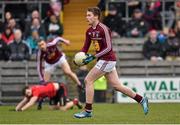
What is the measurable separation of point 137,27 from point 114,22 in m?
0.86

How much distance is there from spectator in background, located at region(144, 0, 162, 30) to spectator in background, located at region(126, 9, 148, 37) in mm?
355

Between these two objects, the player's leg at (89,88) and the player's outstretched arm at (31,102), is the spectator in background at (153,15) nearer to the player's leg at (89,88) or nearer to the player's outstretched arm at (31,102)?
the player's outstretched arm at (31,102)

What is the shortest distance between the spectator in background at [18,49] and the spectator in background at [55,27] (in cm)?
122

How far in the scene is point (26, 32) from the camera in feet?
91.1

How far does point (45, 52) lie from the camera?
22.2m

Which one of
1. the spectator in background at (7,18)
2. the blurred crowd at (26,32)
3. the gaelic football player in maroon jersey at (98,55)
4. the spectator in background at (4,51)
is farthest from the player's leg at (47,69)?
the gaelic football player in maroon jersey at (98,55)

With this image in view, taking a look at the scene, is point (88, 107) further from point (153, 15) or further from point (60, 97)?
point (153, 15)

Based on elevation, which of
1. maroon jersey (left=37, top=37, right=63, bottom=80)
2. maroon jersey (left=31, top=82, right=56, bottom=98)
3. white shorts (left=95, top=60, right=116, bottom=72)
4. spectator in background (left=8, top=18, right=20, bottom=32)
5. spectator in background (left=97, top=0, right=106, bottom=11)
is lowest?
maroon jersey (left=31, top=82, right=56, bottom=98)

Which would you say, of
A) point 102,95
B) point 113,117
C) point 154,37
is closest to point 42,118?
point 113,117

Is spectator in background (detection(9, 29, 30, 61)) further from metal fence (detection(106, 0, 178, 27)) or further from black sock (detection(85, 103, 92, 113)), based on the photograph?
black sock (detection(85, 103, 92, 113))

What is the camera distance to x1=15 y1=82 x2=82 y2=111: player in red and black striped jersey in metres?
20.3

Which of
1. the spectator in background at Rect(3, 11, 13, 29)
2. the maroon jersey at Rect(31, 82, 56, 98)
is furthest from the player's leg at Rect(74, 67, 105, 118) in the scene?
the spectator in background at Rect(3, 11, 13, 29)

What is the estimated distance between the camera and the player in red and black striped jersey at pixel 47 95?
20.3m

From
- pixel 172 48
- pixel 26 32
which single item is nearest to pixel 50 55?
pixel 26 32
